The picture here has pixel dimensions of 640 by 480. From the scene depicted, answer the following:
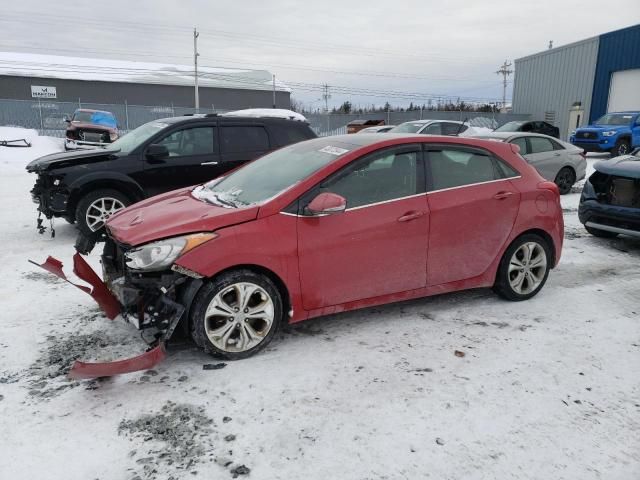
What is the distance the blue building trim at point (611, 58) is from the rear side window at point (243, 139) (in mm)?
25299

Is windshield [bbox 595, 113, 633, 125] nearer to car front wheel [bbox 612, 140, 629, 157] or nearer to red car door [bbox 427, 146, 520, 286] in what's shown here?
car front wheel [bbox 612, 140, 629, 157]

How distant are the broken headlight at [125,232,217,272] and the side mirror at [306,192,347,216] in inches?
28.3

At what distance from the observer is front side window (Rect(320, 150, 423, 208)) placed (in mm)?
3902

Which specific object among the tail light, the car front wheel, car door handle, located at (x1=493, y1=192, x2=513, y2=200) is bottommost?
the car front wheel

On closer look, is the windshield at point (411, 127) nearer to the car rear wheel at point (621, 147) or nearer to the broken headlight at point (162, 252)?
the car rear wheel at point (621, 147)

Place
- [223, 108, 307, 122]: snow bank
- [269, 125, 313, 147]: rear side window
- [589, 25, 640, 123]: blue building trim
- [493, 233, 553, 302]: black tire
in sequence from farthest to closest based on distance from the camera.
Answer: [589, 25, 640, 123]: blue building trim → [223, 108, 307, 122]: snow bank → [269, 125, 313, 147]: rear side window → [493, 233, 553, 302]: black tire

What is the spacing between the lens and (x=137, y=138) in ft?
24.0

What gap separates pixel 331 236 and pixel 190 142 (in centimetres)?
432

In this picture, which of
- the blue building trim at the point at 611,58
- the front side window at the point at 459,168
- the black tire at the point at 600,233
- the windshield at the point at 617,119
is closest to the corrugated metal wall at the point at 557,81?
the blue building trim at the point at 611,58

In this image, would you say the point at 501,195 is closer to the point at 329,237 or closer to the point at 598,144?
the point at 329,237

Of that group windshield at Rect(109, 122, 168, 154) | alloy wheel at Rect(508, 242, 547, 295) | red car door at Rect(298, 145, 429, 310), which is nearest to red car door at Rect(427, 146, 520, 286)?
red car door at Rect(298, 145, 429, 310)

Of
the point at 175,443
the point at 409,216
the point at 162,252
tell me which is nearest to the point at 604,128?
the point at 409,216

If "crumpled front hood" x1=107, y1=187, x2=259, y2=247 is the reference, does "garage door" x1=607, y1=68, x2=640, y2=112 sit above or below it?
above

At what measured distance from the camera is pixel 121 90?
4416 centimetres
